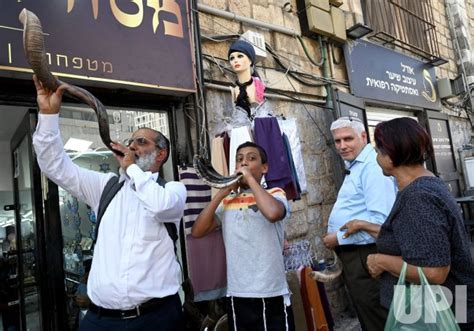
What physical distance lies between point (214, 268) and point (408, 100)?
512cm

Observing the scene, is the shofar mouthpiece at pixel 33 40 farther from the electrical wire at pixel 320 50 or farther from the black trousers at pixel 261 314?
the electrical wire at pixel 320 50

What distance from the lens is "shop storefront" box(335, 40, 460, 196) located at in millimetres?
5039

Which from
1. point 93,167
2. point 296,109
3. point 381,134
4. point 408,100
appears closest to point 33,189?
point 93,167

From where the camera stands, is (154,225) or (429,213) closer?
(429,213)

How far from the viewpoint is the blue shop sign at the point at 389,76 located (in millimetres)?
5137

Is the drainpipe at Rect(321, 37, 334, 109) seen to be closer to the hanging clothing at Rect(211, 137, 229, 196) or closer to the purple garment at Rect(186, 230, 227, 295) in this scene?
the hanging clothing at Rect(211, 137, 229, 196)

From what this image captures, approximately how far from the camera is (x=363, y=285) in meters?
2.24

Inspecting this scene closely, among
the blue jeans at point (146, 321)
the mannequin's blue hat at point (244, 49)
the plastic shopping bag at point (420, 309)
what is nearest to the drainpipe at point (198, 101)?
the mannequin's blue hat at point (244, 49)

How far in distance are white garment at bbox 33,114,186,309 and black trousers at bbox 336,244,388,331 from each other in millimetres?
1152

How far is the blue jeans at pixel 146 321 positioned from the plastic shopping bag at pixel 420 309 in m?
1.00

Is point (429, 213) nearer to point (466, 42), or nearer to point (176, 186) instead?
point (176, 186)

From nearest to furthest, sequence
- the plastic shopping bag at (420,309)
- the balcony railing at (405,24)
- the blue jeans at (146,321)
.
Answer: the plastic shopping bag at (420,309) < the blue jeans at (146,321) < the balcony railing at (405,24)

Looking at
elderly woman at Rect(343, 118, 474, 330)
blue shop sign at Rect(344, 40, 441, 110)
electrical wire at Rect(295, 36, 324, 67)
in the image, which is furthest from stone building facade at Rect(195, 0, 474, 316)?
elderly woman at Rect(343, 118, 474, 330)

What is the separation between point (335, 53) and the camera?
4.99 meters
